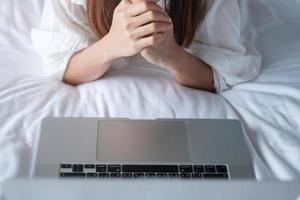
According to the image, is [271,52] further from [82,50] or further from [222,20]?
[82,50]

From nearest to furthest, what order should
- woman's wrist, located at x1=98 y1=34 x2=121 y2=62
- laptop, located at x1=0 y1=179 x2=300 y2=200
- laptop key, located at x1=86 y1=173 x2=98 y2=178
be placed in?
laptop, located at x1=0 y1=179 x2=300 y2=200 < laptop key, located at x1=86 y1=173 x2=98 y2=178 < woman's wrist, located at x1=98 y1=34 x2=121 y2=62

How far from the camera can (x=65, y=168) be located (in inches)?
20.4

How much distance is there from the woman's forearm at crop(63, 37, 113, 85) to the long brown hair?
1.7 inches

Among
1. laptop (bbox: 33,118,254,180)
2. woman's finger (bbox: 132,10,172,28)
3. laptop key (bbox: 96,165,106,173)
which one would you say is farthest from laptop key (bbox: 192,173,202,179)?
woman's finger (bbox: 132,10,172,28)

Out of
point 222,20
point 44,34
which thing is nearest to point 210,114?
point 222,20

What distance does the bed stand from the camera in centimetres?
58

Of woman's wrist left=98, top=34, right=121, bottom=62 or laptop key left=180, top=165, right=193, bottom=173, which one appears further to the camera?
woman's wrist left=98, top=34, right=121, bottom=62

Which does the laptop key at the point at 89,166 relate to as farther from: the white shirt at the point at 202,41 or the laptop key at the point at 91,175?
the white shirt at the point at 202,41

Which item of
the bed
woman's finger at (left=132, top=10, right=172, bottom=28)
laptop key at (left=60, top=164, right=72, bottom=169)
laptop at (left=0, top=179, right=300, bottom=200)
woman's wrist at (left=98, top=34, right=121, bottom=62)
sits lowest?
the bed

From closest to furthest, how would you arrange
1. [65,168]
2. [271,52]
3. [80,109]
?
[65,168], [80,109], [271,52]

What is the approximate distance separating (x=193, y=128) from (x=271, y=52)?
31 centimetres

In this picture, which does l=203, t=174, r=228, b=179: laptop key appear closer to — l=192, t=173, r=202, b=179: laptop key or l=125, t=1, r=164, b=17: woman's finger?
l=192, t=173, r=202, b=179: laptop key

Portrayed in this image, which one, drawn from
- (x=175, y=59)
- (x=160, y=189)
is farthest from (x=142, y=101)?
(x=160, y=189)

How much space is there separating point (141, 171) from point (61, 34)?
31 centimetres
